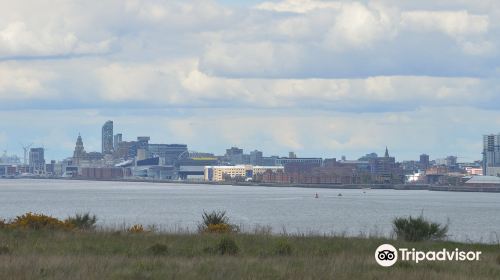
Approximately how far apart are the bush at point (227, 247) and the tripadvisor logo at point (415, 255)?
13.1 feet

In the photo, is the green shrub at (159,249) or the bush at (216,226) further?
the bush at (216,226)

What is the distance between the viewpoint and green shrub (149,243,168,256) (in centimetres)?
2770

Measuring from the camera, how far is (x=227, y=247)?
92.6 ft

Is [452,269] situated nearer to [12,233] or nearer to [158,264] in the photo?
[158,264]

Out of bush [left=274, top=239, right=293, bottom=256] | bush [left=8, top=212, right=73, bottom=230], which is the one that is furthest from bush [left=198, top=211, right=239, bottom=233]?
bush [left=274, top=239, right=293, bottom=256]

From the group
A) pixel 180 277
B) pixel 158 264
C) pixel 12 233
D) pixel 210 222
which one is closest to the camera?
pixel 180 277

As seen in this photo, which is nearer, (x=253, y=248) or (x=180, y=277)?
(x=180, y=277)

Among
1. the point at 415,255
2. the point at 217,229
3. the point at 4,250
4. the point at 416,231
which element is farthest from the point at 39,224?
the point at 415,255

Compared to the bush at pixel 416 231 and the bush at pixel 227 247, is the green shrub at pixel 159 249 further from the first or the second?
the bush at pixel 416 231

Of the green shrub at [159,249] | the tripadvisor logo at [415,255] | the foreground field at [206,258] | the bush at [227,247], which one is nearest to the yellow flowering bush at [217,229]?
the foreground field at [206,258]

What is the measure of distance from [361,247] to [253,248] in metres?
3.32

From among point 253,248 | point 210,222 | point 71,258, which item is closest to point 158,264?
point 71,258

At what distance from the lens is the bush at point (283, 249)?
28.1 meters

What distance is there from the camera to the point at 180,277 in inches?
861
